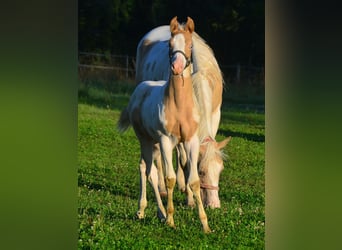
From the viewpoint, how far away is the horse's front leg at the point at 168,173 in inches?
208

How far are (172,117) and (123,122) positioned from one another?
1.27ft

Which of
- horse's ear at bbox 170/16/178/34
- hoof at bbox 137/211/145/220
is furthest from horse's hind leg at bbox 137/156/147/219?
horse's ear at bbox 170/16/178/34

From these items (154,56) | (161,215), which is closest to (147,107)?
(154,56)

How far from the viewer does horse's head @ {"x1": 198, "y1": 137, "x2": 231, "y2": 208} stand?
17.8 feet

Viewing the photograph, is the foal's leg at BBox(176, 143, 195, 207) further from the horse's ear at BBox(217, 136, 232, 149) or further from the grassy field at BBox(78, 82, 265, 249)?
the horse's ear at BBox(217, 136, 232, 149)

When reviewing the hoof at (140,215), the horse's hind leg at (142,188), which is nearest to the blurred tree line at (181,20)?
the horse's hind leg at (142,188)

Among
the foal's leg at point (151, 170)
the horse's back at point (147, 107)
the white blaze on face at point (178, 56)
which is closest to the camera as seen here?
the white blaze on face at point (178, 56)

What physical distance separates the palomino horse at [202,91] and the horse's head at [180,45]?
9 centimetres

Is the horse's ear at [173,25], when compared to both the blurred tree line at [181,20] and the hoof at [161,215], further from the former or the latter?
the hoof at [161,215]

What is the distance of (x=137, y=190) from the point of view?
18.2 feet

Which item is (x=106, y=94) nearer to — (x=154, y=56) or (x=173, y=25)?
(x=154, y=56)
